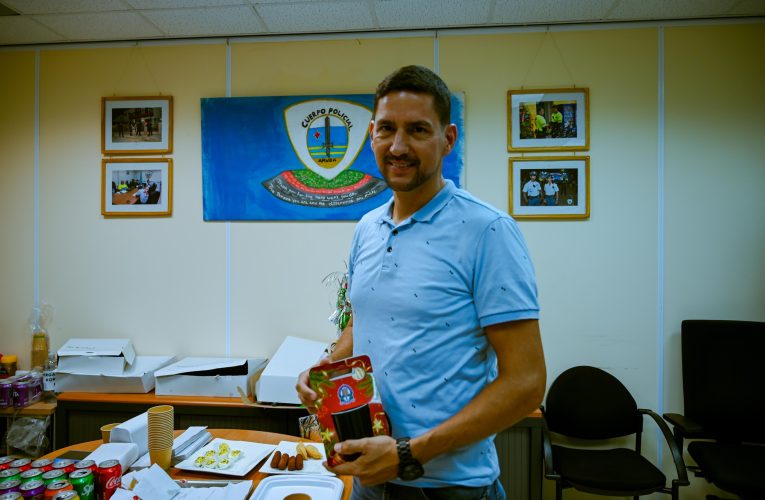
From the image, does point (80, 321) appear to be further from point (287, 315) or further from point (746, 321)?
point (746, 321)

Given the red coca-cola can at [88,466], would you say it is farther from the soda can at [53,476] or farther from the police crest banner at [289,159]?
the police crest banner at [289,159]

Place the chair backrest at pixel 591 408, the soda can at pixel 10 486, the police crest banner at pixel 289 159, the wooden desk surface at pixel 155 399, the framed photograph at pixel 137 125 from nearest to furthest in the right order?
the soda can at pixel 10 486, the wooden desk surface at pixel 155 399, the chair backrest at pixel 591 408, the police crest banner at pixel 289 159, the framed photograph at pixel 137 125

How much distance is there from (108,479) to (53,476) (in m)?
0.13

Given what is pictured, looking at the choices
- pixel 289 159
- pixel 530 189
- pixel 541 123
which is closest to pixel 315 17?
pixel 289 159

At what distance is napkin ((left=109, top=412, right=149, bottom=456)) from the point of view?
5.31 feet

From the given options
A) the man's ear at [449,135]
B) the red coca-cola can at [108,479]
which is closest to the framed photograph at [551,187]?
the man's ear at [449,135]

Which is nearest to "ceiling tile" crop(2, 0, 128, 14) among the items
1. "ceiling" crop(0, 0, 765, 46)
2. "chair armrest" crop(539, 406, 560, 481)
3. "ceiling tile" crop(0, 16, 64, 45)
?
"ceiling" crop(0, 0, 765, 46)

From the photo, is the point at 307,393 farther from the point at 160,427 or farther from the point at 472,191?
the point at 472,191

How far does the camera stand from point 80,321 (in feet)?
9.61

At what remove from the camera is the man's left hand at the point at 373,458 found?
2.96 feet

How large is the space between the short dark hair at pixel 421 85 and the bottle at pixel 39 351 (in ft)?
9.69

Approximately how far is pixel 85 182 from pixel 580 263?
3.17 metres

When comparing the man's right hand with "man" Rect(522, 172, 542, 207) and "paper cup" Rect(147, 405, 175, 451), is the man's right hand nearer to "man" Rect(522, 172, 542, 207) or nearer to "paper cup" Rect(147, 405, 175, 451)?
"paper cup" Rect(147, 405, 175, 451)

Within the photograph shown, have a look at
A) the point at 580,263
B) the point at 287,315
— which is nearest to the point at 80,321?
the point at 287,315
